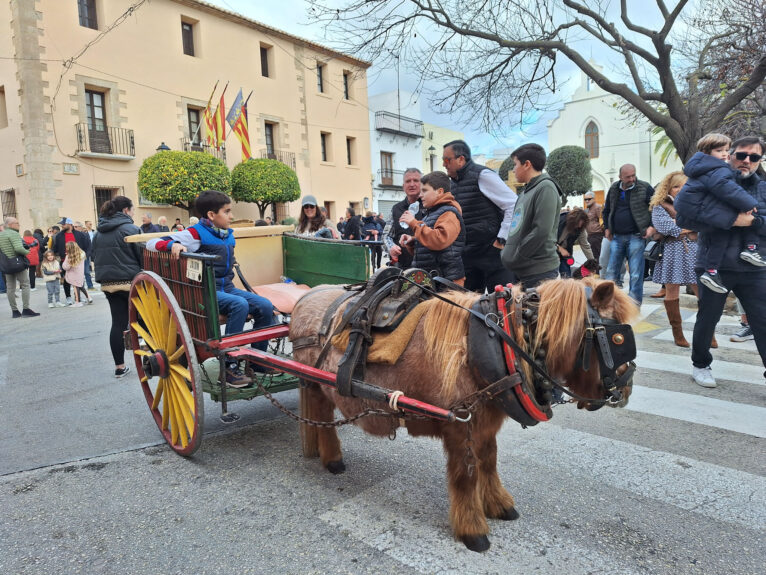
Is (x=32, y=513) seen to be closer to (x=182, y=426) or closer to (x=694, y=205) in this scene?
(x=182, y=426)

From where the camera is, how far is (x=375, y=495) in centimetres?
276

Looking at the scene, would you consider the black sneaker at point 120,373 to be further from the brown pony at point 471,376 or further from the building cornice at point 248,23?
the building cornice at point 248,23

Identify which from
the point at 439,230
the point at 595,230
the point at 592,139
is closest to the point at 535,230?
the point at 439,230

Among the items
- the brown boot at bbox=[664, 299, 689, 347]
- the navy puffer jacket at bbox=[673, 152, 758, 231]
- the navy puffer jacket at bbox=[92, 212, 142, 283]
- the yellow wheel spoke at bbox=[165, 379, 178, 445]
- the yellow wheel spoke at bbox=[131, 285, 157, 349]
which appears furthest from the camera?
the brown boot at bbox=[664, 299, 689, 347]

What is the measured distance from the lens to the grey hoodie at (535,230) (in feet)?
11.3

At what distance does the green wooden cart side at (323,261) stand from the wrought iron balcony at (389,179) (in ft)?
88.0

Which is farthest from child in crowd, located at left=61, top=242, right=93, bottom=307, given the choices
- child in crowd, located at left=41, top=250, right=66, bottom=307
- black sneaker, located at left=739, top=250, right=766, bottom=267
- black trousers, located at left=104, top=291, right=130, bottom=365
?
black sneaker, located at left=739, top=250, right=766, bottom=267

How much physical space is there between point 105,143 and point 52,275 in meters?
8.84

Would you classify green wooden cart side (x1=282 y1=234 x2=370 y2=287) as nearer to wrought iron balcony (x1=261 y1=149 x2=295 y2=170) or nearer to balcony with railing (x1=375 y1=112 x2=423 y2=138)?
wrought iron balcony (x1=261 y1=149 x2=295 y2=170)

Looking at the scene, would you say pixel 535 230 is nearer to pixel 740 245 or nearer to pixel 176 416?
pixel 740 245

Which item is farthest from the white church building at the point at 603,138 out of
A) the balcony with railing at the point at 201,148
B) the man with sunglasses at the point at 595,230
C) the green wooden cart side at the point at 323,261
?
the green wooden cart side at the point at 323,261

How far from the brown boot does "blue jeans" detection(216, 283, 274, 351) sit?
437cm

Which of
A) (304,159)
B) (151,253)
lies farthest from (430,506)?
(304,159)

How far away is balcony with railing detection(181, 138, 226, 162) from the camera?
19906 mm
